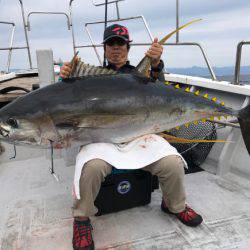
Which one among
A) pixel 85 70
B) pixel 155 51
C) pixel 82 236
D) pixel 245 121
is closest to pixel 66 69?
pixel 85 70

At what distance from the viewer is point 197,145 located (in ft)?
11.8

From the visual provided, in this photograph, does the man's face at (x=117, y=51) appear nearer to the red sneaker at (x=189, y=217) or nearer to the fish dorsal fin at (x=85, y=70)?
the fish dorsal fin at (x=85, y=70)

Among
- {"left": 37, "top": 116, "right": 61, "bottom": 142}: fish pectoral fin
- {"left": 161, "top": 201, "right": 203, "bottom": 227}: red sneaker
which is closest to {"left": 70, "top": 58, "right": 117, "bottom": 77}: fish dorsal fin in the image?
{"left": 37, "top": 116, "right": 61, "bottom": 142}: fish pectoral fin

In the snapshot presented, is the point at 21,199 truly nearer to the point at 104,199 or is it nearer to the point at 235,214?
the point at 104,199

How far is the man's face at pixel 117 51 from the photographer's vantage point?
258 centimetres

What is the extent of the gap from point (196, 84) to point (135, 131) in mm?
1950

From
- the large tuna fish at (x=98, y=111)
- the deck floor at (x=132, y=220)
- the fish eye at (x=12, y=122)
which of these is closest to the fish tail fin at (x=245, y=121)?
the large tuna fish at (x=98, y=111)

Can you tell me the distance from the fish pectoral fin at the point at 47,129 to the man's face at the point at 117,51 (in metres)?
0.91

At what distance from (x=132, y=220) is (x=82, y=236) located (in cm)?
47

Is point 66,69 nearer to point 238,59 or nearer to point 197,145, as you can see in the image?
point 238,59

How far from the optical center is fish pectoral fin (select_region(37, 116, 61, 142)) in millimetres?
2053

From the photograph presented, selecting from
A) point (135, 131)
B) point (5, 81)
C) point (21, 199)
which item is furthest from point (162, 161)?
point (5, 81)

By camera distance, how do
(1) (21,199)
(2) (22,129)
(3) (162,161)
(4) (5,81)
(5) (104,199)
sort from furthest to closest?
(4) (5,81) < (1) (21,199) < (5) (104,199) < (3) (162,161) < (2) (22,129)

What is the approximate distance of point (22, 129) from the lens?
2.06 m
